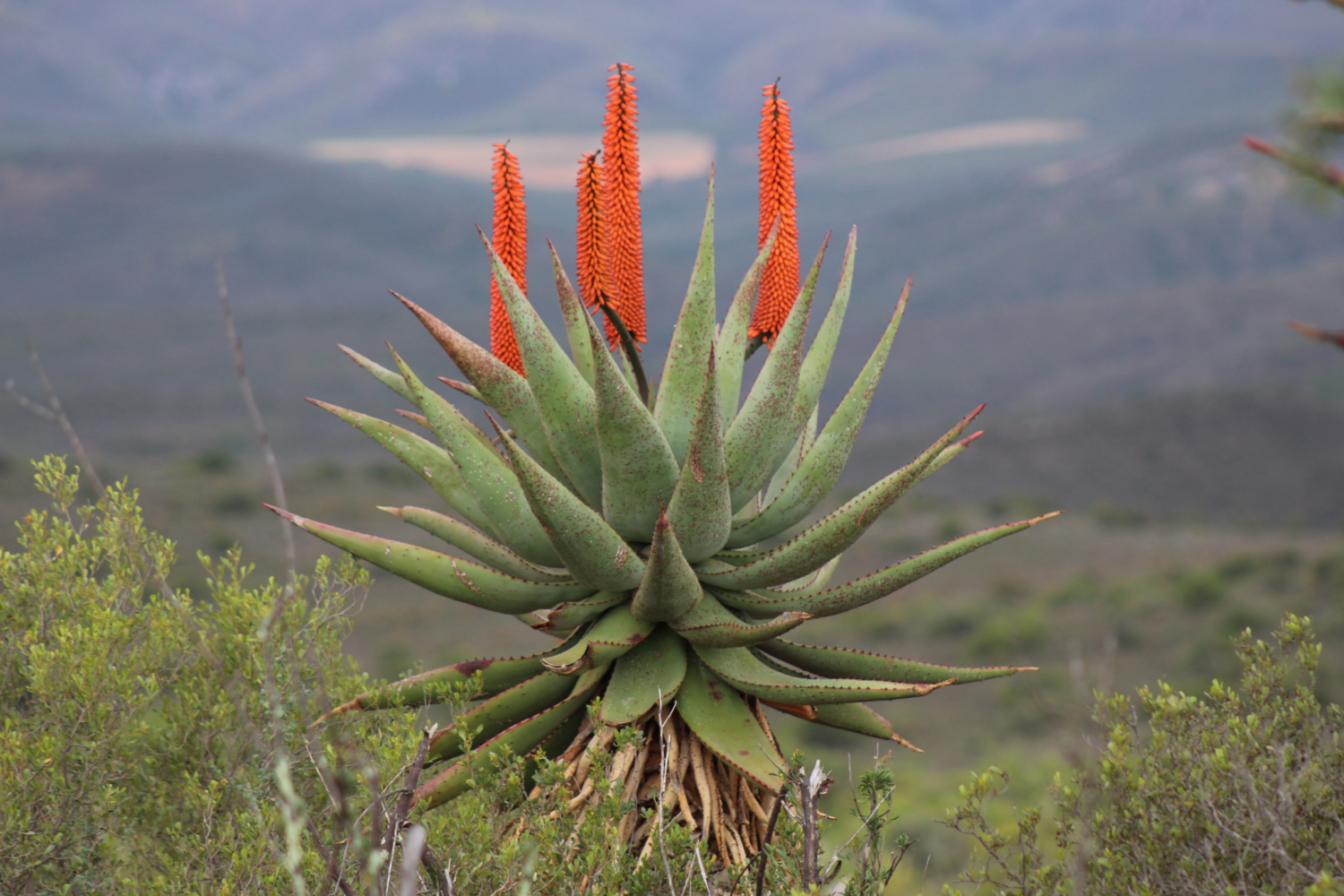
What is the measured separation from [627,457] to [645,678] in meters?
0.55

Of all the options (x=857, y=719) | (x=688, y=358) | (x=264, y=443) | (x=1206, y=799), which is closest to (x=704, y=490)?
(x=688, y=358)

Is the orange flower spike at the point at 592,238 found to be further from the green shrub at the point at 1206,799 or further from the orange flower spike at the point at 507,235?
the green shrub at the point at 1206,799

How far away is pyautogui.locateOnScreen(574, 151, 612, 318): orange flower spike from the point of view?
302cm

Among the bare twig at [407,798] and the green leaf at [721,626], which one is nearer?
the bare twig at [407,798]

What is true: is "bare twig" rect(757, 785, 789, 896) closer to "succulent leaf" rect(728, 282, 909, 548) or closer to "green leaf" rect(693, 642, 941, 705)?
"green leaf" rect(693, 642, 941, 705)

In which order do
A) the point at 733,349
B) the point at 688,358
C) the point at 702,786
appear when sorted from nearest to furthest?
the point at 702,786 < the point at 688,358 < the point at 733,349

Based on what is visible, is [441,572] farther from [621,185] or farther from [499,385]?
[621,185]

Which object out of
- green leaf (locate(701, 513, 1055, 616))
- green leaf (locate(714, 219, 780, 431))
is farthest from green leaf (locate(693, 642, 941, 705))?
green leaf (locate(714, 219, 780, 431))

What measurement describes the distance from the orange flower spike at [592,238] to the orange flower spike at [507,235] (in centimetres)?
18

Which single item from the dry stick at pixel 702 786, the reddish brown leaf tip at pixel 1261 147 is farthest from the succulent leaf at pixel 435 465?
the reddish brown leaf tip at pixel 1261 147

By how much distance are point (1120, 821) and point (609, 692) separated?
127 centimetres

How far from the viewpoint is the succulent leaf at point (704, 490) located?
2504 mm

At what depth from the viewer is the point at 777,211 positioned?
10.2 ft

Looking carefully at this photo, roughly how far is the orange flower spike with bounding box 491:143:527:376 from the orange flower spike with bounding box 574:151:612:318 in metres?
0.18
